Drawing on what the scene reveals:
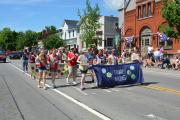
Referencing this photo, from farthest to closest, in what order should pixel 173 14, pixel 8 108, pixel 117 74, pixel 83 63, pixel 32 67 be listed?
1. pixel 173 14
2. pixel 32 67
3. pixel 117 74
4. pixel 83 63
5. pixel 8 108

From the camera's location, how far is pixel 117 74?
16.8 meters

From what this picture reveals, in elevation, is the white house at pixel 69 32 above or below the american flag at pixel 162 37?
above

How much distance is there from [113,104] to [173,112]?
7.04 feet

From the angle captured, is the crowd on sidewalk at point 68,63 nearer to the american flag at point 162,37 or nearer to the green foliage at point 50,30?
the american flag at point 162,37

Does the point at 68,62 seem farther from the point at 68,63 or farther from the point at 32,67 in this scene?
the point at 32,67

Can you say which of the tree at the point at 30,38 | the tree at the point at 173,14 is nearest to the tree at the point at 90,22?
the tree at the point at 173,14

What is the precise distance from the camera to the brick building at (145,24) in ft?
141

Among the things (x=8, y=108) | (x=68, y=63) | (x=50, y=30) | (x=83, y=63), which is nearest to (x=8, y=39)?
(x=50, y=30)

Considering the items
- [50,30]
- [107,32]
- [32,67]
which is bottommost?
[32,67]

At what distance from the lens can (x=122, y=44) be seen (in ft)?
175

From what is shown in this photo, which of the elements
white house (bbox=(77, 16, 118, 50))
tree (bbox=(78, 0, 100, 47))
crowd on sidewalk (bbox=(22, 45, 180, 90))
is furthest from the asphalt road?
white house (bbox=(77, 16, 118, 50))

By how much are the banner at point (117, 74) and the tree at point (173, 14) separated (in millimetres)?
13815

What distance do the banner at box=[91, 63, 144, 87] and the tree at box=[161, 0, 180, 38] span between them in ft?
45.3

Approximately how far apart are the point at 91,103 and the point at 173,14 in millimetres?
19724
